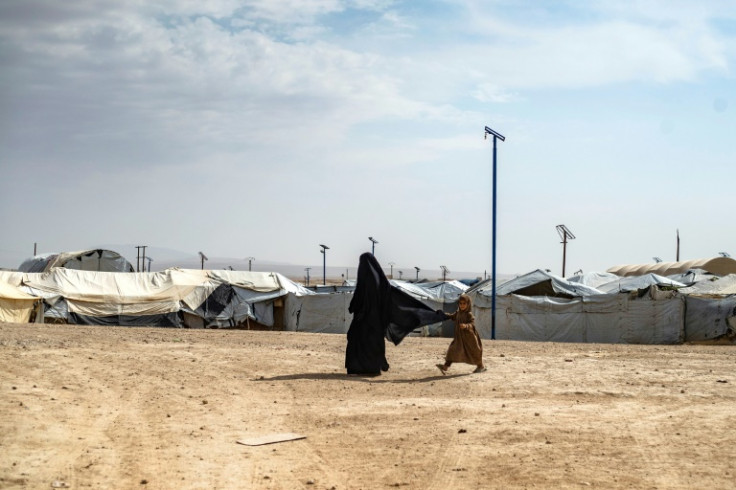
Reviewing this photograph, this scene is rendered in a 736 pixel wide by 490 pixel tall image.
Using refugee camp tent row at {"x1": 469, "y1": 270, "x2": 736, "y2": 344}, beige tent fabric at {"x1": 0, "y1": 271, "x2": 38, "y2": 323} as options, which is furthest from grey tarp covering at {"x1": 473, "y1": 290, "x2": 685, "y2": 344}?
beige tent fabric at {"x1": 0, "y1": 271, "x2": 38, "y2": 323}

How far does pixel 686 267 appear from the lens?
4966 centimetres

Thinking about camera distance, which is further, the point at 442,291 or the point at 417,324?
the point at 442,291

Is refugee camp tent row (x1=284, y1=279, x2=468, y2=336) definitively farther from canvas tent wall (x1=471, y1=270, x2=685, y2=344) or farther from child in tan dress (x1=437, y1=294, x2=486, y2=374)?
child in tan dress (x1=437, y1=294, x2=486, y2=374)

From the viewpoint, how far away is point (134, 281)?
121ft

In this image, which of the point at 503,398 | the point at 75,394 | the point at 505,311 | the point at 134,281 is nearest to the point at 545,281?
the point at 505,311

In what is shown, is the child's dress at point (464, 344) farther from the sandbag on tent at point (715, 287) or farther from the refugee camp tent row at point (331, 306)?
the refugee camp tent row at point (331, 306)

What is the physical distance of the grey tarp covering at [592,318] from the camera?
27.9 metres

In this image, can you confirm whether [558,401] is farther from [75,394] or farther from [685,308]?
[685,308]

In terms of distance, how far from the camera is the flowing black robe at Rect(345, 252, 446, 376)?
1512 centimetres

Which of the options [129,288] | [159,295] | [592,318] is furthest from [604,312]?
[129,288]

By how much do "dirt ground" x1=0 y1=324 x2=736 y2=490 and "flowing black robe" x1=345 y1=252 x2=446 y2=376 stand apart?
451 millimetres

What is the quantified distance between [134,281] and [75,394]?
26.2 metres

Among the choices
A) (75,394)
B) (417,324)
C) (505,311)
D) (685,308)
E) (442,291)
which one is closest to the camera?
(75,394)

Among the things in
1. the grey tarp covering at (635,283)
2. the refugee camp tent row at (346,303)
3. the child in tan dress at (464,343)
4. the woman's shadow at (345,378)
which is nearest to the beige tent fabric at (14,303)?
the refugee camp tent row at (346,303)
